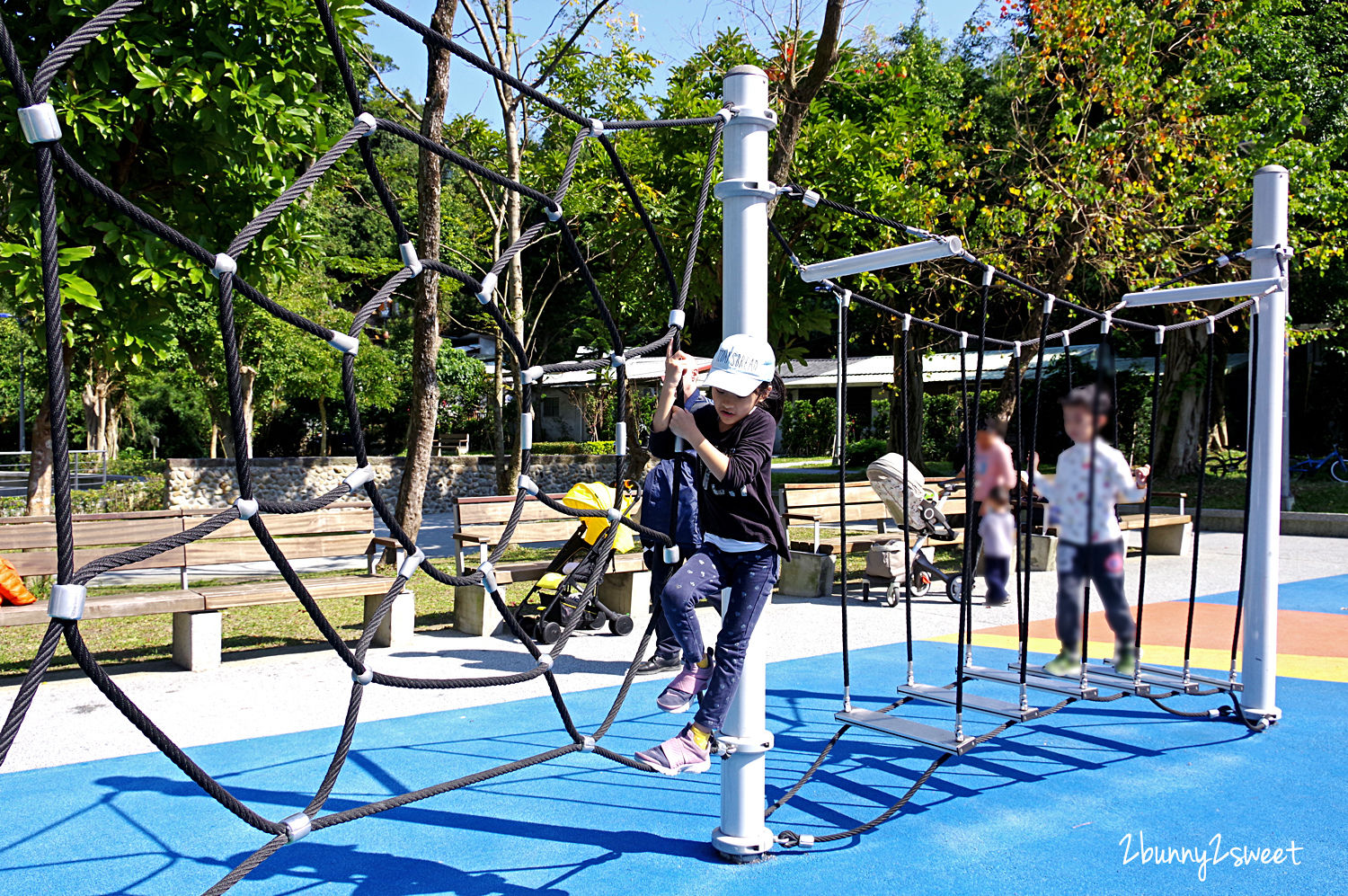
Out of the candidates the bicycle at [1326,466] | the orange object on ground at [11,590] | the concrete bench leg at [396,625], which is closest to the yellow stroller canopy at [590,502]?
the concrete bench leg at [396,625]

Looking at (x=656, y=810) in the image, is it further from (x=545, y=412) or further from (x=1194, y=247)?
(x=545, y=412)

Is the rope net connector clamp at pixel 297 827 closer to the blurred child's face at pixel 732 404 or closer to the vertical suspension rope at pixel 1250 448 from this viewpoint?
the blurred child's face at pixel 732 404

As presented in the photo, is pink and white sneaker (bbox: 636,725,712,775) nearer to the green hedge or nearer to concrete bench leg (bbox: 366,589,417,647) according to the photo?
concrete bench leg (bbox: 366,589,417,647)

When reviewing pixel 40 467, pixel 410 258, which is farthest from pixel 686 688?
pixel 40 467

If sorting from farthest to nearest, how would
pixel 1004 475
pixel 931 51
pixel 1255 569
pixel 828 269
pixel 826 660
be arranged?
pixel 931 51 < pixel 826 660 < pixel 1255 569 < pixel 828 269 < pixel 1004 475

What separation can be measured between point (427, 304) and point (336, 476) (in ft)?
44.5

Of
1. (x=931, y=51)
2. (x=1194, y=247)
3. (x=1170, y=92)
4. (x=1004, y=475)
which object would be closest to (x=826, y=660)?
(x=1004, y=475)

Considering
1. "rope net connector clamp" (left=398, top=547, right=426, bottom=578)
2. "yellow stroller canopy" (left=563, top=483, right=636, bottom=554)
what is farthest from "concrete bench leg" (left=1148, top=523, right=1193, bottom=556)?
"rope net connector clamp" (left=398, top=547, right=426, bottom=578)

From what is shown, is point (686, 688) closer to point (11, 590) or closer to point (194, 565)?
point (194, 565)

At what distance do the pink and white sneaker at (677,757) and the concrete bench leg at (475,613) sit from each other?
14.3 feet

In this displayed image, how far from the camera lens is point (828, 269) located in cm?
379

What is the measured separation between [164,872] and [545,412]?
34.4 m

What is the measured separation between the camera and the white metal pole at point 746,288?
11.5 ft

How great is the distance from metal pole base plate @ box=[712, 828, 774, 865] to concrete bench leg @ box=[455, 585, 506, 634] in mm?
4217
